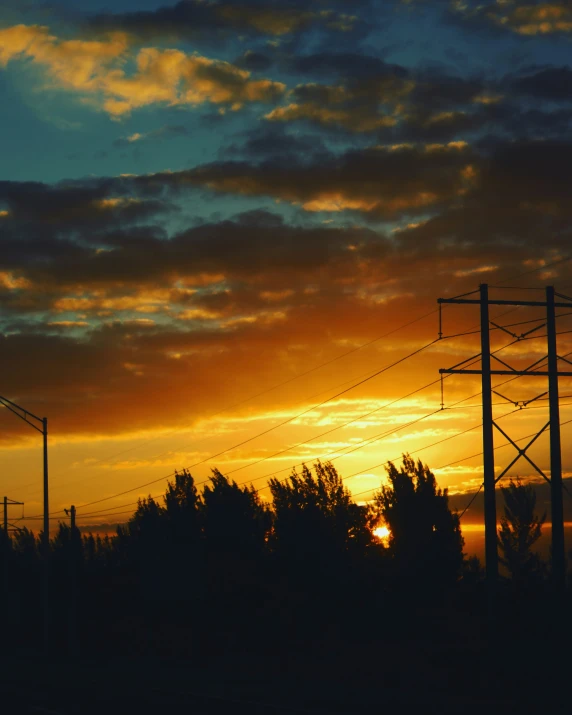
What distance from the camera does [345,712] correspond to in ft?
70.6

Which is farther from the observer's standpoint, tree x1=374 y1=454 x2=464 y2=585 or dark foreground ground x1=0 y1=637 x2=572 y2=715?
tree x1=374 y1=454 x2=464 y2=585

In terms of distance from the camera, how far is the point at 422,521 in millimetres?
85438

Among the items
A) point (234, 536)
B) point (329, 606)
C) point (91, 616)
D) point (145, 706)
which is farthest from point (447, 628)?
point (234, 536)

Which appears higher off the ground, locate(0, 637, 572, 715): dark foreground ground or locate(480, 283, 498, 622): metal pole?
locate(480, 283, 498, 622): metal pole

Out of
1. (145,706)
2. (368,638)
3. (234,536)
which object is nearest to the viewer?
(145,706)

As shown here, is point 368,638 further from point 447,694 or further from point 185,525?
point 185,525

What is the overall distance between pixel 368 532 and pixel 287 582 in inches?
1170

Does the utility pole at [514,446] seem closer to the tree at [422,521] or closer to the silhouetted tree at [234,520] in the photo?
the tree at [422,521]

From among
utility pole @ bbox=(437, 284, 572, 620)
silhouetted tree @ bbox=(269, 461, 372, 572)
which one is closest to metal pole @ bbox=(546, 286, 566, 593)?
utility pole @ bbox=(437, 284, 572, 620)

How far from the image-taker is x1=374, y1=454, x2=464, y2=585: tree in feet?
253

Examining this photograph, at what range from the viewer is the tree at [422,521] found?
7700 centimetres

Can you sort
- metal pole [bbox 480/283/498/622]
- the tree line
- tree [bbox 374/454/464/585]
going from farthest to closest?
1. tree [bbox 374/454/464/585]
2. the tree line
3. metal pole [bbox 480/283/498/622]

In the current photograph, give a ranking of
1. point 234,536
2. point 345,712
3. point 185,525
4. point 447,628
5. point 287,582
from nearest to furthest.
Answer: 1. point 345,712
2. point 447,628
3. point 287,582
4. point 234,536
5. point 185,525

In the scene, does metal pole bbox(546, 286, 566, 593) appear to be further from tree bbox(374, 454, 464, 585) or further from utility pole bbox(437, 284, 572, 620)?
tree bbox(374, 454, 464, 585)
